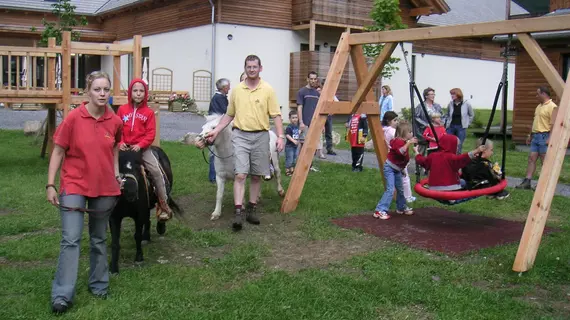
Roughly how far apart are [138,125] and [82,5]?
31.2 metres

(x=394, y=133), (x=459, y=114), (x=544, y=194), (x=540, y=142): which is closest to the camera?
(x=544, y=194)

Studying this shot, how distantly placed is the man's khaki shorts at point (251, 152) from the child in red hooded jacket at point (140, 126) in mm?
1511

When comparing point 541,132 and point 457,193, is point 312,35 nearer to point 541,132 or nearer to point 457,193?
point 541,132

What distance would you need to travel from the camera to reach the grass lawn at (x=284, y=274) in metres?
4.70

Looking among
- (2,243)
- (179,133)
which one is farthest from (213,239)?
(179,133)

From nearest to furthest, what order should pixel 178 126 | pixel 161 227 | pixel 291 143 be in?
pixel 161 227
pixel 291 143
pixel 178 126

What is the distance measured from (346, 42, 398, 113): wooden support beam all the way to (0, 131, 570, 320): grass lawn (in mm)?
1586

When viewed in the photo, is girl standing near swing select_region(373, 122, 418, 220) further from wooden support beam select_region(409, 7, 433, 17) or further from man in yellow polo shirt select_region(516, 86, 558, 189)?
wooden support beam select_region(409, 7, 433, 17)

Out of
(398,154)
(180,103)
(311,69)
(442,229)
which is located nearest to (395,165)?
(398,154)

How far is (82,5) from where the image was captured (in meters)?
34.5

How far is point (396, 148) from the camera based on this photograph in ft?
26.9

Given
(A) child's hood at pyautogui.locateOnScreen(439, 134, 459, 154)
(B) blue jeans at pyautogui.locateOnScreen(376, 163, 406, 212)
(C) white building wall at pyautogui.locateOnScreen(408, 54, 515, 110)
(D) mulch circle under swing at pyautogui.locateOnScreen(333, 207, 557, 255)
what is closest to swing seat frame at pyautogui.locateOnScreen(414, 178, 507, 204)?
(D) mulch circle under swing at pyautogui.locateOnScreen(333, 207, 557, 255)

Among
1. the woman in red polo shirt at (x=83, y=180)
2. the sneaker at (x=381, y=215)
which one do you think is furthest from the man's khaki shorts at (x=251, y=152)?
the woman in red polo shirt at (x=83, y=180)

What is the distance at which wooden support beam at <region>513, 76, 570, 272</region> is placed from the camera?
5633mm
